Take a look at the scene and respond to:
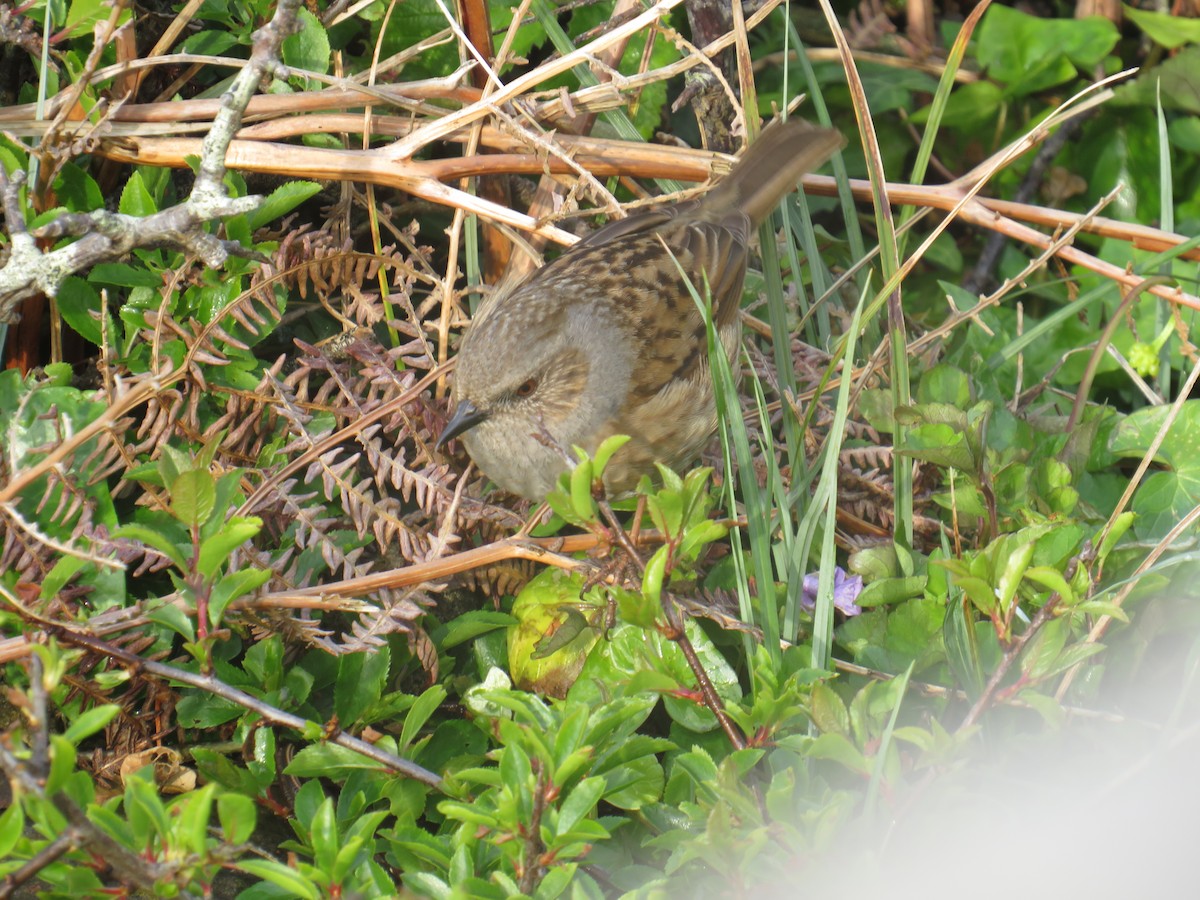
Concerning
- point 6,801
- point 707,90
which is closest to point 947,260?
point 707,90

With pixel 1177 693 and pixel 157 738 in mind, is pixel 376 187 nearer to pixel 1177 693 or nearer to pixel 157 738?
pixel 157 738

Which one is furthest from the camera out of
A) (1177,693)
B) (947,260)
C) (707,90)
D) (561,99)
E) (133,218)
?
(947,260)

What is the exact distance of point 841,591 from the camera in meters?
2.44

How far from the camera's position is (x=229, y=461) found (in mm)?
2494

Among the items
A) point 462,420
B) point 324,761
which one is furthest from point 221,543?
point 462,420

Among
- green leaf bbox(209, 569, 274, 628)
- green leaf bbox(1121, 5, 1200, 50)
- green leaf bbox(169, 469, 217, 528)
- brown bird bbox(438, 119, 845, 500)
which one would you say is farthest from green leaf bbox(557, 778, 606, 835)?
green leaf bbox(1121, 5, 1200, 50)

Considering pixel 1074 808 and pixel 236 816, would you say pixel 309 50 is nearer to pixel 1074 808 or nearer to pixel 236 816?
pixel 236 816

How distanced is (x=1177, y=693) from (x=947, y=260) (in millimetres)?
2181

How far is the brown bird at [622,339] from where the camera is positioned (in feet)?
8.91

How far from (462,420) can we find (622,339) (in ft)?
1.95

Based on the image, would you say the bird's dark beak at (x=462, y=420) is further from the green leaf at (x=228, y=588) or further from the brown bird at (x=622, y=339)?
the green leaf at (x=228, y=588)

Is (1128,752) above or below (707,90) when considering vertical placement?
below

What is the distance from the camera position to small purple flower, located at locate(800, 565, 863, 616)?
2.38 m

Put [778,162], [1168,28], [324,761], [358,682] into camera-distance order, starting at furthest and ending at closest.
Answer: [1168,28]
[778,162]
[358,682]
[324,761]
